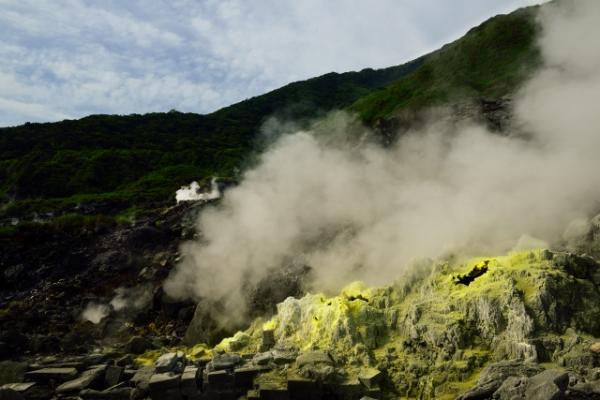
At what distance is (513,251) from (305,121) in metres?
Result: 72.2

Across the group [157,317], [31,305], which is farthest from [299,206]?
[31,305]

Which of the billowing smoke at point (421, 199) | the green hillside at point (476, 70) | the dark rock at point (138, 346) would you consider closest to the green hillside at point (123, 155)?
the green hillside at point (476, 70)

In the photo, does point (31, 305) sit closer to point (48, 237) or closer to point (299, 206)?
point (48, 237)

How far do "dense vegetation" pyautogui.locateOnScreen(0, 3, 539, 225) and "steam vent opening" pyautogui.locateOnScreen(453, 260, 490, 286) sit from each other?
79.4 ft

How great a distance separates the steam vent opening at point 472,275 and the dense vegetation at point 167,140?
24.2 m

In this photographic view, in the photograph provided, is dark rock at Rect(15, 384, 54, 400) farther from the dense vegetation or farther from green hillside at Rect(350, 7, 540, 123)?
the dense vegetation

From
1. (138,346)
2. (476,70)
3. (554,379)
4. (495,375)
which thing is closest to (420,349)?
(495,375)

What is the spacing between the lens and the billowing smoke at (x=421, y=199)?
1197cm

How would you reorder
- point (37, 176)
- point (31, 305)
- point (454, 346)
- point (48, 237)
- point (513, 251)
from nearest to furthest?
point (454, 346)
point (513, 251)
point (31, 305)
point (48, 237)
point (37, 176)

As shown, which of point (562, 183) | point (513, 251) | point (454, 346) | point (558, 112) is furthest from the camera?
point (558, 112)

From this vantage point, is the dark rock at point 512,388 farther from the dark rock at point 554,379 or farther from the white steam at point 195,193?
the white steam at point 195,193

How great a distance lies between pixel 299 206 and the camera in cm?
1819

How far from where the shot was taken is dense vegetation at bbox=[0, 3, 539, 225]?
42125 millimetres

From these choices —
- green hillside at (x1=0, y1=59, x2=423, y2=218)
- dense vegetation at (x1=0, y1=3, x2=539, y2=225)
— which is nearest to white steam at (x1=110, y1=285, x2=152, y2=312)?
dense vegetation at (x1=0, y1=3, x2=539, y2=225)
